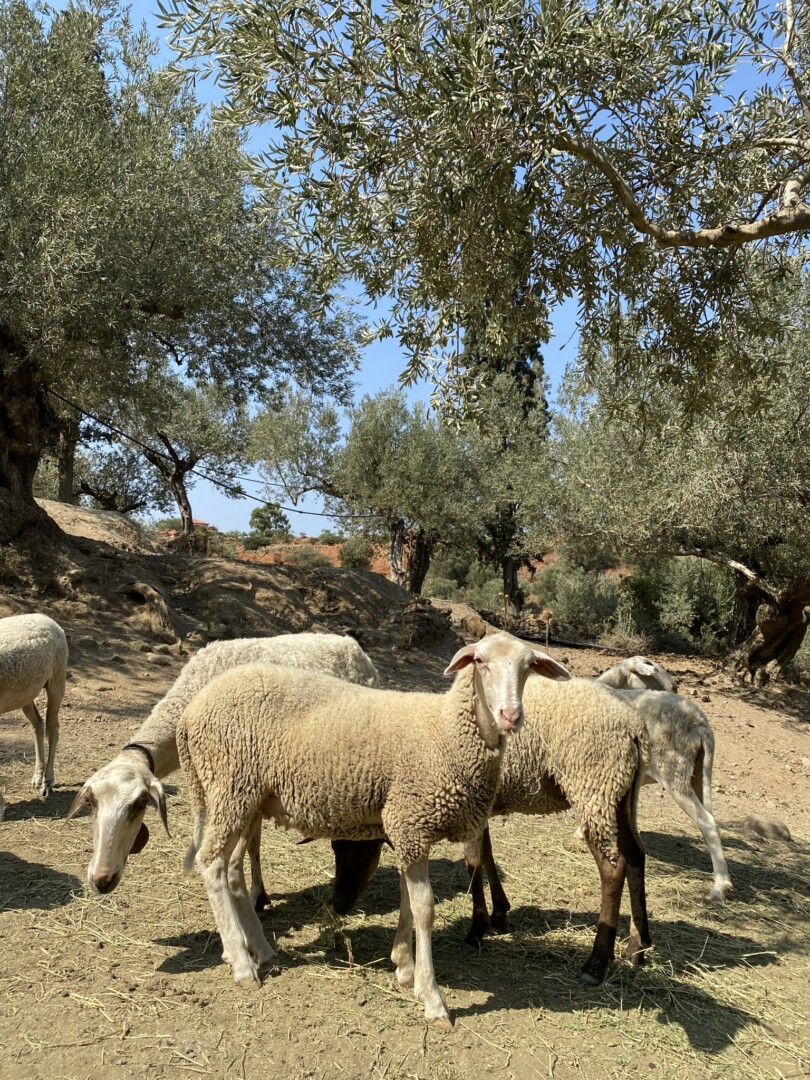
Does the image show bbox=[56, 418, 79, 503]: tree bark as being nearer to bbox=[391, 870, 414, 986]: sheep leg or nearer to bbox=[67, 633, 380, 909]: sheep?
bbox=[67, 633, 380, 909]: sheep

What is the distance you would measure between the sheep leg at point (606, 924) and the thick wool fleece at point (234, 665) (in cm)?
197

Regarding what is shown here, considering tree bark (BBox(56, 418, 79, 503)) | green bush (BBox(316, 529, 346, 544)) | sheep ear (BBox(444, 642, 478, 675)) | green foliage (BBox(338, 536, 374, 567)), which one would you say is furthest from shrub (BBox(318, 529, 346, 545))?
sheep ear (BBox(444, 642, 478, 675))

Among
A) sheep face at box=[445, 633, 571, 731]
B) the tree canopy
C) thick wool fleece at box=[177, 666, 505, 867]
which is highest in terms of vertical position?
the tree canopy

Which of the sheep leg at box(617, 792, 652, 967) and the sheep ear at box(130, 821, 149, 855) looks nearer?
the sheep ear at box(130, 821, 149, 855)

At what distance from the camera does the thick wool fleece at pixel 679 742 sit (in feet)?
20.3

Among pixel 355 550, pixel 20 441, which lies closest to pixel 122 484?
pixel 355 550

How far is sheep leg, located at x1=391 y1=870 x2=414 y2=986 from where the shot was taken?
4.11 meters

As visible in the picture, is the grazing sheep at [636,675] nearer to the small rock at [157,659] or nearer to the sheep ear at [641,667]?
the sheep ear at [641,667]

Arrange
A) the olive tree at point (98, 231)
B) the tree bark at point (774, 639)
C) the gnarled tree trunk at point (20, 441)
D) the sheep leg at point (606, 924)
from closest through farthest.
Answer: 1. the sheep leg at point (606, 924)
2. the olive tree at point (98, 231)
3. the gnarled tree trunk at point (20, 441)
4. the tree bark at point (774, 639)

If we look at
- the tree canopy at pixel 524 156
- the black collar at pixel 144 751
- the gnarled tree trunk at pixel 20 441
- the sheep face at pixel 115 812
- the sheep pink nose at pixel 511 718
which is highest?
the tree canopy at pixel 524 156

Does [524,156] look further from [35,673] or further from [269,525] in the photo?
[269,525]

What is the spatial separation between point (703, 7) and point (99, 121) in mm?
8122

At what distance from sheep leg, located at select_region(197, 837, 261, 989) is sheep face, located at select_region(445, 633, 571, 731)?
1.56m

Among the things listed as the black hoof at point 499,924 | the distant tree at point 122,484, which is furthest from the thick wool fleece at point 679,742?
the distant tree at point 122,484
